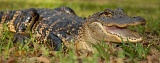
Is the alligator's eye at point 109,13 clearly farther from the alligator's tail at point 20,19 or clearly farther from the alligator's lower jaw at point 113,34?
the alligator's tail at point 20,19

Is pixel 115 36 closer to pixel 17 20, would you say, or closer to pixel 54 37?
pixel 54 37

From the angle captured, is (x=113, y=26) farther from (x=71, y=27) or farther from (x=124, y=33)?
(x=71, y=27)

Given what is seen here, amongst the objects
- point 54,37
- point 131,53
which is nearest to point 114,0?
point 54,37

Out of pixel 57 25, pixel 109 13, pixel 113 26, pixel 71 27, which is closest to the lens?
pixel 113 26

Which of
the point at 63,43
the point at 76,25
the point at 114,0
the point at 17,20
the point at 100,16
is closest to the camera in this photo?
the point at 100,16

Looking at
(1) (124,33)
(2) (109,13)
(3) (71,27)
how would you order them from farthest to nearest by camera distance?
1. (3) (71,27)
2. (2) (109,13)
3. (1) (124,33)

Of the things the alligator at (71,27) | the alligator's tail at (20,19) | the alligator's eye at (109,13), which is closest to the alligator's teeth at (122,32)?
the alligator at (71,27)

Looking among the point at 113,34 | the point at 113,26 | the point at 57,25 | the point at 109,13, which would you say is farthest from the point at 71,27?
the point at 113,34
